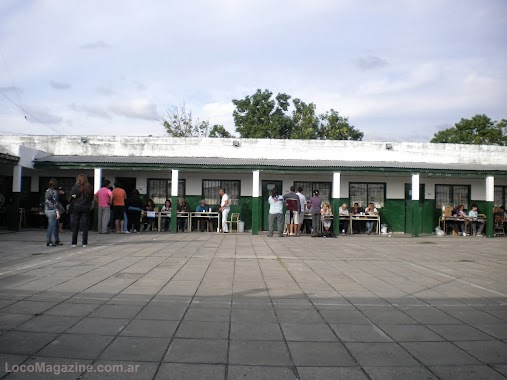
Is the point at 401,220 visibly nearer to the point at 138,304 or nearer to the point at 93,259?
the point at 93,259

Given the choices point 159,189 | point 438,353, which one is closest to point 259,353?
point 438,353

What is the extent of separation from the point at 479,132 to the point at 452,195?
22434 millimetres

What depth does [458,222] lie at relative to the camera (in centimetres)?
1756

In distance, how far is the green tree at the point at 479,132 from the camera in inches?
1427

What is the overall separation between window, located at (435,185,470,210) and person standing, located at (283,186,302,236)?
715cm

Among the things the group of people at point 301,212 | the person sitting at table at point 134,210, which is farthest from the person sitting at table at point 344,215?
the person sitting at table at point 134,210

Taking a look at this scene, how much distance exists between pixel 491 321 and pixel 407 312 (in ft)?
2.96

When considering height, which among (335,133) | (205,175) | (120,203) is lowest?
(120,203)

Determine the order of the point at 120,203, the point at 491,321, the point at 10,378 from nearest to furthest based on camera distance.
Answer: the point at 10,378
the point at 491,321
the point at 120,203

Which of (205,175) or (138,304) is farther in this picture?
(205,175)

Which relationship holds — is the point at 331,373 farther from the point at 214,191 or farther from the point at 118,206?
the point at 214,191

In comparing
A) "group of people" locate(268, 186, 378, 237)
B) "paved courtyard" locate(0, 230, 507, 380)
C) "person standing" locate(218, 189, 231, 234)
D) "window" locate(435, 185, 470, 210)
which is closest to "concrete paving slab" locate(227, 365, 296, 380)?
"paved courtyard" locate(0, 230, 507, 380)

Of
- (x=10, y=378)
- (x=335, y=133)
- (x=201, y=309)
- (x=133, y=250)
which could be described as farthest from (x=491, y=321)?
(x=335, y=133)

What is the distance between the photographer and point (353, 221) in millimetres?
17547
